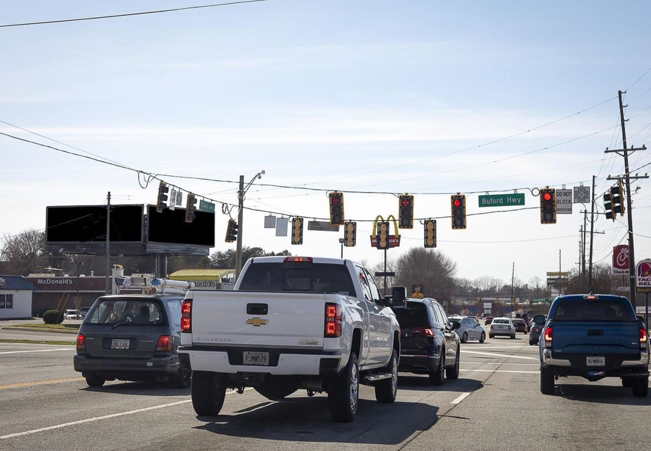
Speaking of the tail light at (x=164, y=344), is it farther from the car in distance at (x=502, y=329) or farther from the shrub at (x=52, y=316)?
the shrub at (x=52, y=316)

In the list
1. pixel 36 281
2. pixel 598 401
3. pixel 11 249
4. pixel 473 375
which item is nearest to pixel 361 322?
pixel 598 401

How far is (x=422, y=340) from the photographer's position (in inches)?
763

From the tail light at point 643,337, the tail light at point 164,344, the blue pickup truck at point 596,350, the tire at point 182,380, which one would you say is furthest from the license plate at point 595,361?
the tail light at point 164,344

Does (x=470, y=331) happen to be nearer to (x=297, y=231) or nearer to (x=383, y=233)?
(x=383, y=233)

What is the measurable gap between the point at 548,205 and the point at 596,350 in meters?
23.0

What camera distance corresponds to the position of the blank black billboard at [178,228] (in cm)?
7744

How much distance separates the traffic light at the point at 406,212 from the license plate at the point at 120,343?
86.8 ft

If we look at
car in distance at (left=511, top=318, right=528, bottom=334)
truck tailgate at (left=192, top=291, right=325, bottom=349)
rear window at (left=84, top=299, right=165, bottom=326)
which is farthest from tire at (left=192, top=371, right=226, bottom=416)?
car in distance at (left=511, top=318, right=528, bottom=334)

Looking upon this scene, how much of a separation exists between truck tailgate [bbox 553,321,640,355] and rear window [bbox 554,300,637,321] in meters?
0.81

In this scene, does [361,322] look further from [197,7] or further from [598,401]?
[197,7]

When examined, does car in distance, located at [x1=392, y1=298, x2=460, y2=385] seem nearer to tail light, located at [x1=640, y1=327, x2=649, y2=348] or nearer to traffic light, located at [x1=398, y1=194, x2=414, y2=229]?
tail light, located at [x1=640, y1=327, x2=649, y2=348]

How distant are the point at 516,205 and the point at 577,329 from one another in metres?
25.2

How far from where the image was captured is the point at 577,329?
16.9m

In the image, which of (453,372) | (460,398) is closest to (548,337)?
(460,398)
